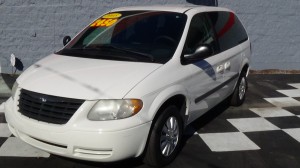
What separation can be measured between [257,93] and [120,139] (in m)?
4.62

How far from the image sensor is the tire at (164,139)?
340 centimetres

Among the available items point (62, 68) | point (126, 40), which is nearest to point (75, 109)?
point (62, 68)

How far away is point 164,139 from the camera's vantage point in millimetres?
3619

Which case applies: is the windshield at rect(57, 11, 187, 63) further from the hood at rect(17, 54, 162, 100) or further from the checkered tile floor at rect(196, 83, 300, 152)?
the checkered tile floor at rect(196, 83, 300, 152)

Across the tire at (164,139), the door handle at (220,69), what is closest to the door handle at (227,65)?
the door handle at (220,69)

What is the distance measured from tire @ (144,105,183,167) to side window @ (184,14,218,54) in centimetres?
78

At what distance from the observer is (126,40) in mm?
4176

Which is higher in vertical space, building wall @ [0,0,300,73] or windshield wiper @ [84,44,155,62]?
windshield wiper @ [84,44,155,62]

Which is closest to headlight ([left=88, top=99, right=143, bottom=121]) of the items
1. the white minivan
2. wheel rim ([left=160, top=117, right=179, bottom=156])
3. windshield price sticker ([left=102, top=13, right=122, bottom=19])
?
the white minivan

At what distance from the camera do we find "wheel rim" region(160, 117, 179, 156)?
11.8 ft

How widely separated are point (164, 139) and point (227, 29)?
2.32 meters

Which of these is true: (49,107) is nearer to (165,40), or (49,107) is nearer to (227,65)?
(165,40)

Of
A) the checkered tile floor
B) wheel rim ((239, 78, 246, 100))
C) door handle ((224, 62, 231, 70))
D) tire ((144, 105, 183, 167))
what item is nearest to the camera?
tire ((144, 105, 183, 167))

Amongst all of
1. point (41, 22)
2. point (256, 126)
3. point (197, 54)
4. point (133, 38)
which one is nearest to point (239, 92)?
point (256, 126)
